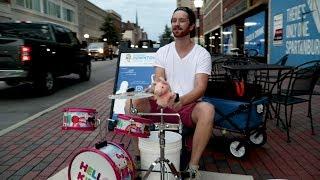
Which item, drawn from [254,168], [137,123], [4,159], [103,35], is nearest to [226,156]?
[254,168]

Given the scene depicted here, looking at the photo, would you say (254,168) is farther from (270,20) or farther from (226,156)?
(270,20)

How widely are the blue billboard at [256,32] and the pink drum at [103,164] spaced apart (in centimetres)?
1924

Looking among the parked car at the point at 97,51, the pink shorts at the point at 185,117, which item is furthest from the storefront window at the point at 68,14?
the pink shorts at the point at 185,117

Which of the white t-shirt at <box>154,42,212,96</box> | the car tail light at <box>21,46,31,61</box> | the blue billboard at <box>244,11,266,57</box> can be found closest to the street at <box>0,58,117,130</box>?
the car tail light at <box>21,46,31,61</box>

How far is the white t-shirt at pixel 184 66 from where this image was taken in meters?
3.88

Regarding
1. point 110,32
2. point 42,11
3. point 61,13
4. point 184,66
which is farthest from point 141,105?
point 110,32

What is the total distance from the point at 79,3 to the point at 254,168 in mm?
75607

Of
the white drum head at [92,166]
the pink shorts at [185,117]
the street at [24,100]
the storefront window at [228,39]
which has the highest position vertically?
the storefront window at [228,39]

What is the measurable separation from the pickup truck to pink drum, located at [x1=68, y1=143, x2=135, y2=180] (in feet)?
21.9

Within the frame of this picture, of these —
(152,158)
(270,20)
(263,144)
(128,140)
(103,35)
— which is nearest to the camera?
(152,158)

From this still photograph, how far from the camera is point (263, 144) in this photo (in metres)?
4.99

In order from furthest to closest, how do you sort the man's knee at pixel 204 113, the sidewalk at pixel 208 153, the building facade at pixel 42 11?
the building facade at pixel 42 11, the sidewalk at pixel 208 153, the man's knee at pixel 204 113

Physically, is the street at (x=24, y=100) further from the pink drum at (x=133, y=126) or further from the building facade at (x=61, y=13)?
the building facade at (x=61, y=13)

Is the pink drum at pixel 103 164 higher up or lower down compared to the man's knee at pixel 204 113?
lower down
